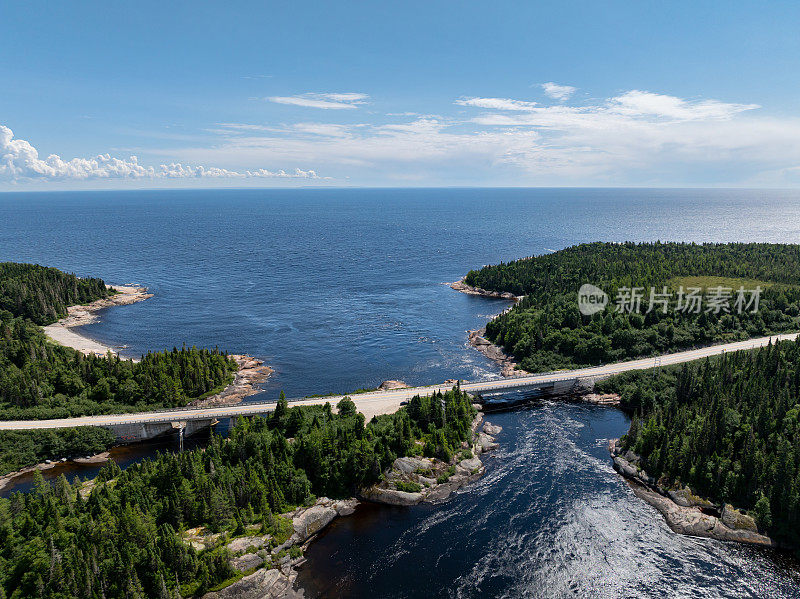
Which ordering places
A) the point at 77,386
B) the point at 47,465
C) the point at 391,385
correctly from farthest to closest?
1. the point at 391,385
2. the point at 77,386
3. the point at 47,465

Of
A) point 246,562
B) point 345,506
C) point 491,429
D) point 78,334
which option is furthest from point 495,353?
point 78,334

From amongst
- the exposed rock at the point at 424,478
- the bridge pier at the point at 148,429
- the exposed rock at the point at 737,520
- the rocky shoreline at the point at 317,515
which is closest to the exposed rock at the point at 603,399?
the rocky shoreline at the point at 317,515

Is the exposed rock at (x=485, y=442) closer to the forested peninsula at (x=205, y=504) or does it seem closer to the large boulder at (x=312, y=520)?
the forested peninsula at (x=205, y=504)

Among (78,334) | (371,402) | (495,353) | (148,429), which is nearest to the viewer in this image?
(148,429)

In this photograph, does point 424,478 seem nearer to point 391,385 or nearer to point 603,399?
point 391,385

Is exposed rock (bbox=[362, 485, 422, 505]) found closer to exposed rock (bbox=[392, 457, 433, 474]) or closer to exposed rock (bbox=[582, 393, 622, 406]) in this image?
exposed rock (bbox=[392, 457, 433, 474])
